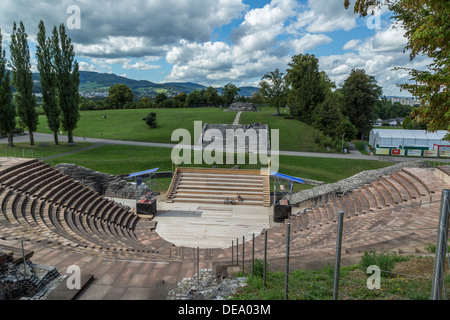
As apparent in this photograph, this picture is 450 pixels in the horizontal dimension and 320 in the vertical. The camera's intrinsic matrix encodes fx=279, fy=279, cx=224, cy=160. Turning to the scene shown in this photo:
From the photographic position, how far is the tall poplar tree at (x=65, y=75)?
3288cm

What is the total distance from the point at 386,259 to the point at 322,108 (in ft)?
142

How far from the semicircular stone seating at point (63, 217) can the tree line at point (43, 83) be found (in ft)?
59.3

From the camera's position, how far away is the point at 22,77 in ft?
102

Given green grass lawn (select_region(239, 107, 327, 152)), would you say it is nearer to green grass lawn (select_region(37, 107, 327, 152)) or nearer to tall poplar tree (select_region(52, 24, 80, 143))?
green grass lawn (select_region(37, 107, 327, 152))

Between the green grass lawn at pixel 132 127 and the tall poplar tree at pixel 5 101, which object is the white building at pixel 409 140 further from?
the tall poplar tree at pixel 5 101

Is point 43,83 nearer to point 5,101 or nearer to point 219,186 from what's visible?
point 5,101

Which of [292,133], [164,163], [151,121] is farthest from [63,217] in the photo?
[151,121]

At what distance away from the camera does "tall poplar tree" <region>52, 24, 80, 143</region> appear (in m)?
32.9

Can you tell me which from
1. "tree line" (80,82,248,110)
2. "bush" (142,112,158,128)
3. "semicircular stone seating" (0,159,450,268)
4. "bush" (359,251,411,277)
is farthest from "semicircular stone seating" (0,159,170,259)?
"tree line" (80,82,248,110)

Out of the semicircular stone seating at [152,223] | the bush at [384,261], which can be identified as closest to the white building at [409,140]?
the semicircular stone seating at [152,223]

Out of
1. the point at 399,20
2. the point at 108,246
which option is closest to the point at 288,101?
the point at 399,20

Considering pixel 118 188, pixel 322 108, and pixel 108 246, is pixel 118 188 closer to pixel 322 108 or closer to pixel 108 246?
pixel 108 246

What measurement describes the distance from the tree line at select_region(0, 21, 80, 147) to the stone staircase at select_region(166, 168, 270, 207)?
797 inches

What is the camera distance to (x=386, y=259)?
621 centimetres
